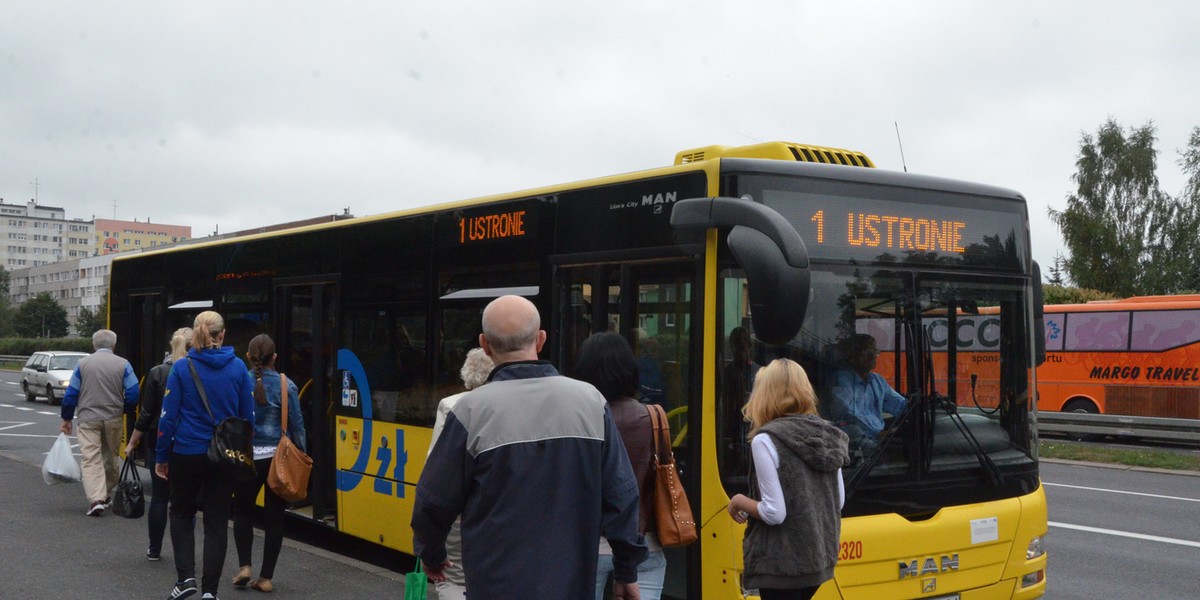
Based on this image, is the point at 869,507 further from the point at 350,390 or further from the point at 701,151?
the point at 350,390

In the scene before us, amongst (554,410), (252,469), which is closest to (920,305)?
(554,410)

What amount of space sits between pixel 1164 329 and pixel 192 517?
21.5 metres

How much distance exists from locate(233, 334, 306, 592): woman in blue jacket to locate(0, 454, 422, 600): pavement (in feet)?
0.65

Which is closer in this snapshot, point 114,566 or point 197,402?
point 197,402

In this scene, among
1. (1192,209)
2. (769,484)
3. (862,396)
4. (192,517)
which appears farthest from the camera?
(1192,209)

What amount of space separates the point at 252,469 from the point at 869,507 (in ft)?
12.0

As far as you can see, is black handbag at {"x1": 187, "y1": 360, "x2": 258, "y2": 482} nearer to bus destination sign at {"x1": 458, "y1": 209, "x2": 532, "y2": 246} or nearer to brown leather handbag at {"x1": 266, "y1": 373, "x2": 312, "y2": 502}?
brown leather handbag at {"x1": 266, "y1": 373, "x2": 312, "y2": 502}

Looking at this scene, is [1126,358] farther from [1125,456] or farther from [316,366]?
[316,366]

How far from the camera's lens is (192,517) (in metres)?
6.96

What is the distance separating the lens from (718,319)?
568 centimetres

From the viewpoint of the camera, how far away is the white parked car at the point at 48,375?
1312 inches

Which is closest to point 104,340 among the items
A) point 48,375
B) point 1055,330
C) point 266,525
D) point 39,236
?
point 266,525

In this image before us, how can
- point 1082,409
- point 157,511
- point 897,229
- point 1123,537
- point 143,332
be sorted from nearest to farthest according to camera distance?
point 897,229
point 157,511
point 1123,537
point 143,332
point 1082,409

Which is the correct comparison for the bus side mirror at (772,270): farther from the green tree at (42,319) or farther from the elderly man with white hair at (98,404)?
the green tree at (42,319)
